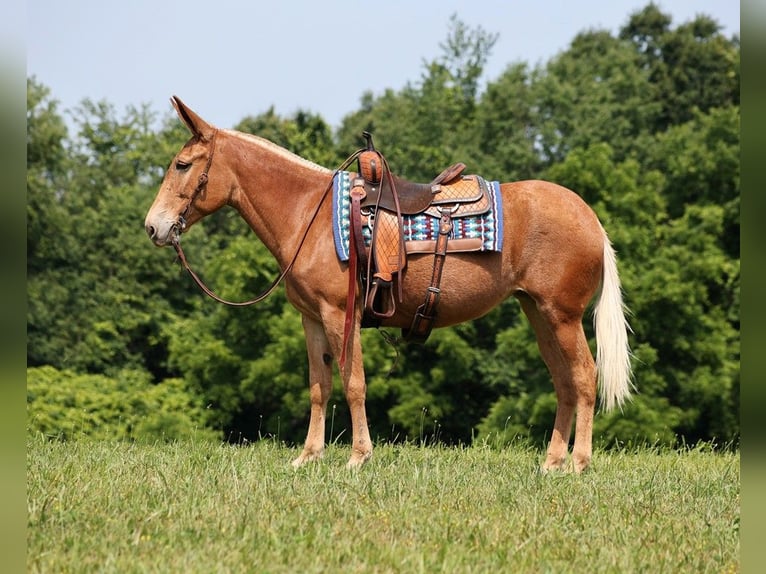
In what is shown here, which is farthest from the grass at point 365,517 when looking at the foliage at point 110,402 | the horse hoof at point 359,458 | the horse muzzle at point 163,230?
the foliage at point 110,402

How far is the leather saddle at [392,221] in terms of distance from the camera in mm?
7062

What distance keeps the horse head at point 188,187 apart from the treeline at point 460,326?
1322 cm

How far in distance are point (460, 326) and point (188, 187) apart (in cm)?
2220

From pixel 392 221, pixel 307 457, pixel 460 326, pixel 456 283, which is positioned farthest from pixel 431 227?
pixel 460 326

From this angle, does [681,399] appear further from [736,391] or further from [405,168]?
[405,168]

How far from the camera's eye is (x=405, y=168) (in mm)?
34344

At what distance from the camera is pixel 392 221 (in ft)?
23.5

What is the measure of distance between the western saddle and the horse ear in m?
1.19

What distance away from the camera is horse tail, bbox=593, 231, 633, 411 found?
7.53 metres

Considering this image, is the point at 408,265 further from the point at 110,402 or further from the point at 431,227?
the point at 110,402

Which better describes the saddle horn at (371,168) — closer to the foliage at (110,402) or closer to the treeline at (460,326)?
the treeline at (460,326)

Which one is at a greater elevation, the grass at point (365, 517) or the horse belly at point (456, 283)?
the horse belly at point (456, 283)

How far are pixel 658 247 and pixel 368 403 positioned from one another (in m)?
9.79
